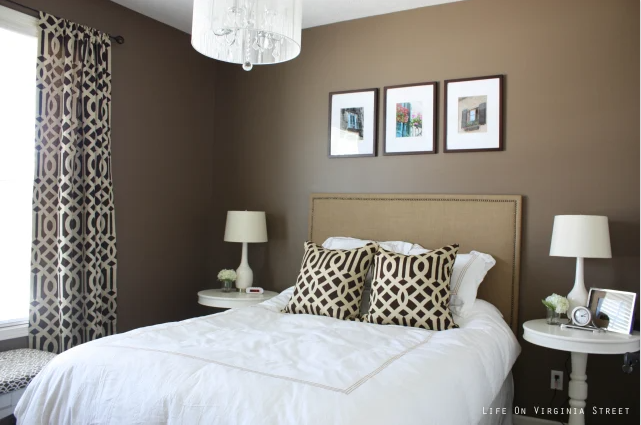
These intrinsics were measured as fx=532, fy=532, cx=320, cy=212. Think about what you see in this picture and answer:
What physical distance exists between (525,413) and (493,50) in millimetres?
2307

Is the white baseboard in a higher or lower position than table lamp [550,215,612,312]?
lower

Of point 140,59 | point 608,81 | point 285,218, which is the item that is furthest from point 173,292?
point 608,81

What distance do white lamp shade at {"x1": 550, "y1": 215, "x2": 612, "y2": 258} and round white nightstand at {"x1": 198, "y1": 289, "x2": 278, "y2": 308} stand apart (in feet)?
6.62

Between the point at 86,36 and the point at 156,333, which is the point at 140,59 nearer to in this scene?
the point at 86,36

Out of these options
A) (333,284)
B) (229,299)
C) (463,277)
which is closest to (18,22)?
(229,299)

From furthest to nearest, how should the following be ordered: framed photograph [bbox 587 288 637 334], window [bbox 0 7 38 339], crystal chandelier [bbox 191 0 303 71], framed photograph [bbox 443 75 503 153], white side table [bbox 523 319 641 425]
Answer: framed photograph [bbox 443 75 503 153] < window [bbox 0 7 38 339] < framed photograph [bbox 587 288 637 334] < white side table [bbox 523 319 641 425] < crystal chandelier [bbox 191 0 303 71]

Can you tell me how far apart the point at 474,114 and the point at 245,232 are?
1.81 meters

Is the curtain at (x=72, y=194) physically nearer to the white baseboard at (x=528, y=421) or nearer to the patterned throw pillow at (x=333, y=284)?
the patterned throw pillow at (x=333, y=284)

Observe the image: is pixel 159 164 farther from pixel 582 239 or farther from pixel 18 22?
pixel 582 239

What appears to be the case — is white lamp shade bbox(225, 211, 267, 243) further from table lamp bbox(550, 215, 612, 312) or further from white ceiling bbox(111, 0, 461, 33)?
table lamp bbox(550, 215, 612, 312)

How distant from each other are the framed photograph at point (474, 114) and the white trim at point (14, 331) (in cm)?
283

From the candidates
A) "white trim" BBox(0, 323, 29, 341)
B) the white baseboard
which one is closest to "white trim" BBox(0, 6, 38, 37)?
"white trim" BBox(0, 323, 29, 341)

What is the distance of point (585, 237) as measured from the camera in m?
2.86

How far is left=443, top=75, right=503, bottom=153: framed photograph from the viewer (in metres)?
3.41
